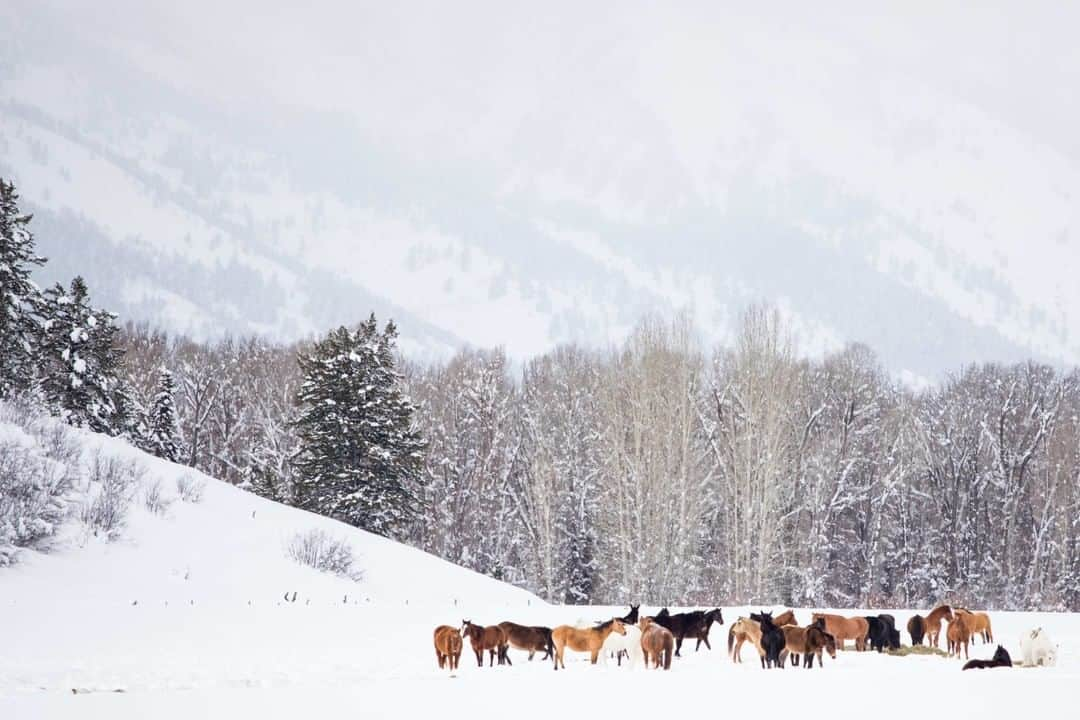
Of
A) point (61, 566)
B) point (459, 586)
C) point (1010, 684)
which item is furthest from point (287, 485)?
point (1010, 684)

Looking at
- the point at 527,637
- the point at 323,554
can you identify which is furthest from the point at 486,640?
the point at 323,554

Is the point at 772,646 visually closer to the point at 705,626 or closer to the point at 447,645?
the point at 705,626

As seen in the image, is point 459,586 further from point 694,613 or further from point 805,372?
point 805,372

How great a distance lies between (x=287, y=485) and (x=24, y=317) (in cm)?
1888

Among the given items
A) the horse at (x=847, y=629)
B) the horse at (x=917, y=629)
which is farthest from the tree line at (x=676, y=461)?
the horse at (x=917, y=629)

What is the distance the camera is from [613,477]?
4800 centimetres

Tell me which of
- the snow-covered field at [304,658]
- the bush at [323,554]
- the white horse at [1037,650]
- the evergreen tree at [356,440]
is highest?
the evergreen tree at [356,440]

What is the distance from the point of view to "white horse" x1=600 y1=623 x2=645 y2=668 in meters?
12.2

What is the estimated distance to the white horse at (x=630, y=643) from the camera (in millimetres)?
12180

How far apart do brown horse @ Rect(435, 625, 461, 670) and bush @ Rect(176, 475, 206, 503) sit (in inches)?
480

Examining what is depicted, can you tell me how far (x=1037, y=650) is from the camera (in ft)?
41.8

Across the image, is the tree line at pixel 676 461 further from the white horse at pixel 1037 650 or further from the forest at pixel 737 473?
the white horse at pixel 1037 650

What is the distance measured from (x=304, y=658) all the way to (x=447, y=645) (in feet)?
7.45

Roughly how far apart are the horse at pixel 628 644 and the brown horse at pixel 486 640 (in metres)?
1.23
